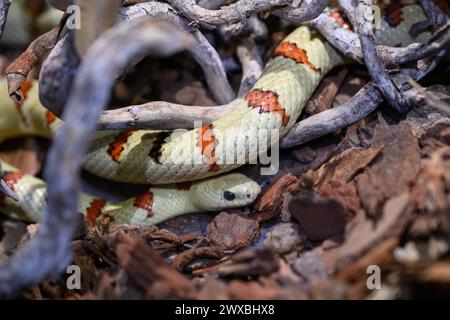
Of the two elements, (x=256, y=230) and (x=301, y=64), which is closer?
(x=256, y=230)

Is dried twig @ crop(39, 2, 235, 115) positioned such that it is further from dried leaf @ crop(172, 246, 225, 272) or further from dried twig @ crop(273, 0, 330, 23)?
dried leaf @ crop(172, 246, 225, 272)

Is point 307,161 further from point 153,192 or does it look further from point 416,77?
point 153,192

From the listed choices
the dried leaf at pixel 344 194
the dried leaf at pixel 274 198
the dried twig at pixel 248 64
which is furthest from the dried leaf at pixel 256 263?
the dried twig at pixel 248 64

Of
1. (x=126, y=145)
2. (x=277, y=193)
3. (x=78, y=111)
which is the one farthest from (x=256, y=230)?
(x=78, y=111)

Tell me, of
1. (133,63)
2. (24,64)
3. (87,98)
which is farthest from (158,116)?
(87,98)

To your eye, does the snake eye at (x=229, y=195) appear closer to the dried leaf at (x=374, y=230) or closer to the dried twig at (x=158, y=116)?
the dried twig at (x=158, y=116)

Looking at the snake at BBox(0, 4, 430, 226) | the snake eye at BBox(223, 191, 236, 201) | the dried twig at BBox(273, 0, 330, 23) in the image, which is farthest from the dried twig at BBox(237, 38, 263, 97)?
the snake eye at BBox(223, 191, 236, 201)

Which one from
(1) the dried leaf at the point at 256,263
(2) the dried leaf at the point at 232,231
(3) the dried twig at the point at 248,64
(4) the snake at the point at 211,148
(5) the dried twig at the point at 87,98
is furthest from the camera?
(3) the dried twig at the point at 248,64

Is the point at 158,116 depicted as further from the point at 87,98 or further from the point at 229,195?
the point at 87,98
